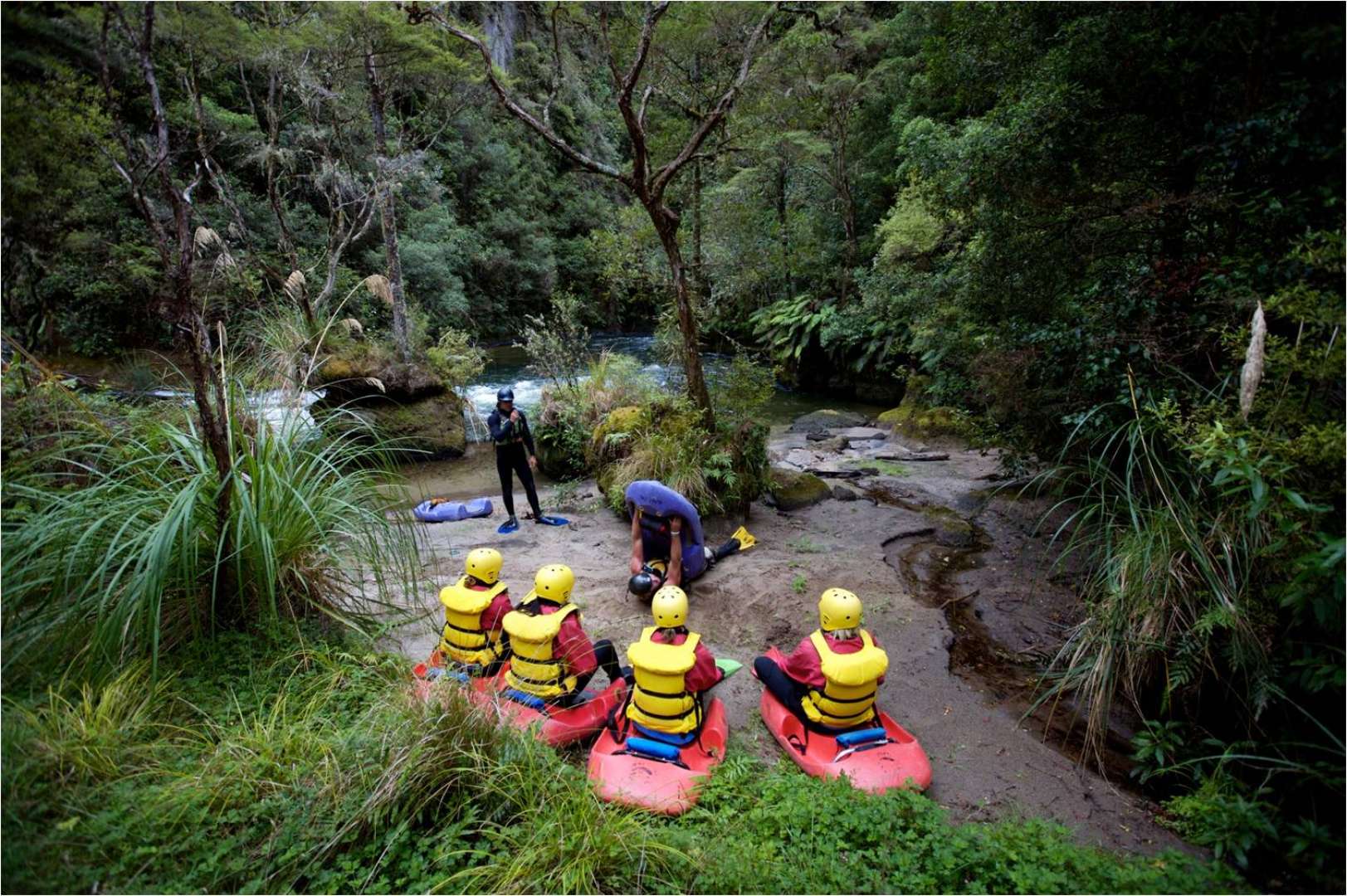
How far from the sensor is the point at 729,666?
3982mm

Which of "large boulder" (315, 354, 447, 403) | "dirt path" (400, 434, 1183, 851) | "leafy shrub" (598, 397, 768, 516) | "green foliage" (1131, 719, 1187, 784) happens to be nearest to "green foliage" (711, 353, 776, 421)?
"leafy shrub" (598, 397, 768, 516)

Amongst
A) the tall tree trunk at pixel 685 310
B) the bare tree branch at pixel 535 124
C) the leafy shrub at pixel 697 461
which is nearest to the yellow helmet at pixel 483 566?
the leafy shrub at pixel 697 461

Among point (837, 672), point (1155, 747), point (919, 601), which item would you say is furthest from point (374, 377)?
point (1155, 747)

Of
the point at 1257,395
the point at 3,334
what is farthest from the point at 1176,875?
the point at 3,334

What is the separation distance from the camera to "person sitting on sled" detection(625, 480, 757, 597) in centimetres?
508

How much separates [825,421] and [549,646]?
1063cm

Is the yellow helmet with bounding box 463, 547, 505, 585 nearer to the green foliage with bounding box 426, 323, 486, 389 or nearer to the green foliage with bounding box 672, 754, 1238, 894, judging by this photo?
the green foliage with bounding box 672, 754, 1238, 894

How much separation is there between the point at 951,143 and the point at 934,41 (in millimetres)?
1699

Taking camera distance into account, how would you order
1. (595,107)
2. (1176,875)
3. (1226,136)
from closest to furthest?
(1176,875) < (1226,136) < (595,107)

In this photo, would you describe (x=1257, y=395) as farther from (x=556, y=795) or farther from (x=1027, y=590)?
(x=556, y=795)

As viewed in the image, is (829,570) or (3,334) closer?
(3,334)

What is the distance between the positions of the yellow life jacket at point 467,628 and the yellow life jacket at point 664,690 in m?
0.90

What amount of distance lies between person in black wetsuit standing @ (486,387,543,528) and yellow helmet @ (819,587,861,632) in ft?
14.6

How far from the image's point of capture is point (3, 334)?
7.63 feet
